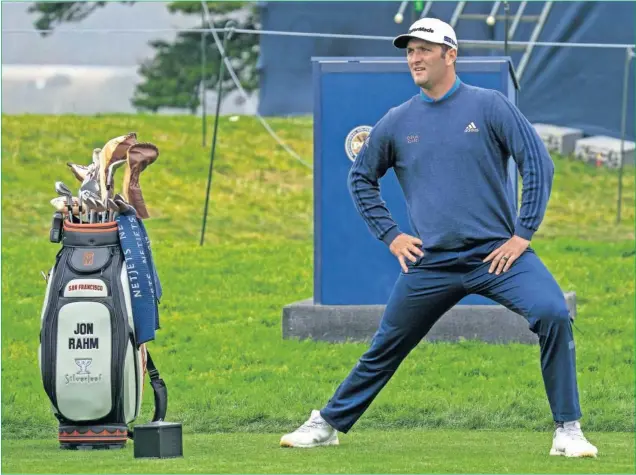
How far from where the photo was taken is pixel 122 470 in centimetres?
726

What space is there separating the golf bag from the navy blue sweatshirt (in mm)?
1526

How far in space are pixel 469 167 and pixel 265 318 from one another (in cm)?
585

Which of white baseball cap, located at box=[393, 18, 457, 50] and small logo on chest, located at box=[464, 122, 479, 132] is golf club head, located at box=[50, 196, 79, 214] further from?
small logo on chest, located at box=[464, 122, 479, 132]

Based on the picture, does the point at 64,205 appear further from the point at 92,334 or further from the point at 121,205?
the point at 92,334

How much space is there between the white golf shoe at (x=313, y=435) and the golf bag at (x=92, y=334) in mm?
870

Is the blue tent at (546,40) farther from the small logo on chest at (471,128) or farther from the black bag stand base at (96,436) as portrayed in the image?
the small logo on chest at (471,128)

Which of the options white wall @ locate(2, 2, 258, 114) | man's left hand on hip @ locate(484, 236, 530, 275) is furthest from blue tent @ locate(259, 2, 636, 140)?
man's left hand on hip @ locate(484, 236, 530, 275)

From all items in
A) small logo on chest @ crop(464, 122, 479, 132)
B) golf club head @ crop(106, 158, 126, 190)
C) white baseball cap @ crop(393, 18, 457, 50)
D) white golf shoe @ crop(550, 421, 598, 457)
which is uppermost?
white baseball cap @ crop(393, 18, 457, 50)

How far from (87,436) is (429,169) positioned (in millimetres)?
2177

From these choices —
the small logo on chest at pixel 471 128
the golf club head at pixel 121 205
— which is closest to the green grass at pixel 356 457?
the golf club head at pixel 121 205

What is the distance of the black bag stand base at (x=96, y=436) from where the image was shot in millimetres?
8297

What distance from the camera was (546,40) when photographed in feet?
61.4

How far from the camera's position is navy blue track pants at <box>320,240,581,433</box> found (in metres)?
7.36

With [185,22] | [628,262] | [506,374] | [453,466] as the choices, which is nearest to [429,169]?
[453,466]
